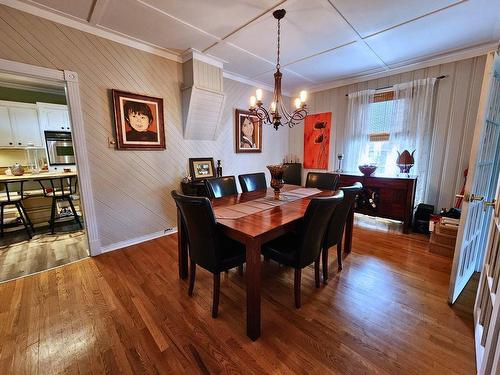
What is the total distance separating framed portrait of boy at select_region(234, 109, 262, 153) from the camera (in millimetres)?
4027

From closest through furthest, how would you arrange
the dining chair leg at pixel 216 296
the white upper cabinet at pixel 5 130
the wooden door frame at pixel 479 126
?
the wooden door frame at pixel 479 126
the dining chair leg at pixel 216 296
the white upper cabinet at pixel 5 130

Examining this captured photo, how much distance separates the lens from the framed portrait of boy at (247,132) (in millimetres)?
4027

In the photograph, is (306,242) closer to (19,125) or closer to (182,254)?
(182,254)

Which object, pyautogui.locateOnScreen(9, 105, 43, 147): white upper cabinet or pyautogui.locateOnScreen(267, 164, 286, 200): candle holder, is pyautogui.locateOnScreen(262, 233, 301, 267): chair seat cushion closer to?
pyautogui.locateOnScreen(267, 164, 286, 200): candle holder

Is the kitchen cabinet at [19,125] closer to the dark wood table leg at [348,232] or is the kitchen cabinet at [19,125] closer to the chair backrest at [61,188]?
the chair backrest at [61,188]

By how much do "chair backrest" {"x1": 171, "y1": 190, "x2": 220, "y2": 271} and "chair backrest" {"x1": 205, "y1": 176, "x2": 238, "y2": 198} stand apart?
2.75 ft

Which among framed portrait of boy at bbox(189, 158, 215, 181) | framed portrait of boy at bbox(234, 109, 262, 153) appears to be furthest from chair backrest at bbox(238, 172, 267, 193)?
framed portrait of boy at bbox(234, 109, 262, 153)

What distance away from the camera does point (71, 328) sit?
1556 millimetres

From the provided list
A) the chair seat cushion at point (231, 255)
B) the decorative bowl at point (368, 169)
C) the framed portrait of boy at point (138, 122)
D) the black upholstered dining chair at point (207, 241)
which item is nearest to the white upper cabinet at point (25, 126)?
the framed portrait of boy at point (138, 122)

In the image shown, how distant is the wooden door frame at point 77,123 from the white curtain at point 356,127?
4.12 metres

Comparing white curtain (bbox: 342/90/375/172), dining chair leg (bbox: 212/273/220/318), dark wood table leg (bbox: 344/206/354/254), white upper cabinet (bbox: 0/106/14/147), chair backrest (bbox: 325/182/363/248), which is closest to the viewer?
dining chair leg (bbox: 212/273/220/318)

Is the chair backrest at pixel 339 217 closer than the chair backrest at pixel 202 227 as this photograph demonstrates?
No

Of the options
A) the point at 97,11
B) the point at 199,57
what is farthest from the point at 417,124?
the point at 97,11

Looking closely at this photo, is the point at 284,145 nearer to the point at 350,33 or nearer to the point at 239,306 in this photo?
the point at 350,33
